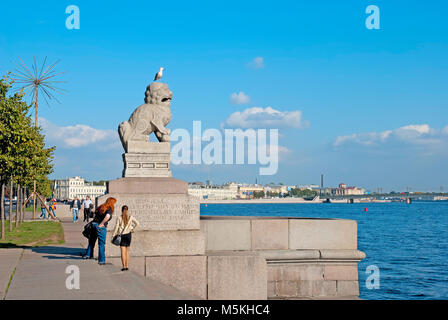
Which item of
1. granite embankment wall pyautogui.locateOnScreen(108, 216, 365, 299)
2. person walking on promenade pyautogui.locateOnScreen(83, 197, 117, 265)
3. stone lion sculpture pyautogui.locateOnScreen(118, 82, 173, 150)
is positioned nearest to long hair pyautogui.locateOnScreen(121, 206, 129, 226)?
person walking on promenade pyautogui.locateOnScreen(83, 197, 117, 265)

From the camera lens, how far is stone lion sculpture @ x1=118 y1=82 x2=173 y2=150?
14.3 m

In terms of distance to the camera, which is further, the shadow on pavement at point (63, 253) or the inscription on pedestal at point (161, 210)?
the shadow on pavement at point (63, 253)

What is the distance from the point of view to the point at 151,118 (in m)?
14.6

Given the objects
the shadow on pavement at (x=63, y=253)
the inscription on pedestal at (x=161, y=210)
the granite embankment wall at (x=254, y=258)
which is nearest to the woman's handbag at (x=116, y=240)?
the granite embankment wall at (x=254, y=258)

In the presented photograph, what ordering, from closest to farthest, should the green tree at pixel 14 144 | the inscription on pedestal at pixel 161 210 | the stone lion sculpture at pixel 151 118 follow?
the inscription on pedestal at pixel 161 210 < the stone lion sculpture at pixel 151 118 < the green tree at pixel 14 144

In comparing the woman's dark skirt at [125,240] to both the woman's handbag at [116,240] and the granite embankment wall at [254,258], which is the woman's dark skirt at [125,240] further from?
the granite embankment wall at [254,258]

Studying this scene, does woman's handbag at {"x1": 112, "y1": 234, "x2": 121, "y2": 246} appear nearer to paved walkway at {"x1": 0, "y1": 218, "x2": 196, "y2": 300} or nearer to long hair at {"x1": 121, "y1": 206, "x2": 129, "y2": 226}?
long hair at {"x1": 121, "y1": 206, "x2": 129, "y2": 226}

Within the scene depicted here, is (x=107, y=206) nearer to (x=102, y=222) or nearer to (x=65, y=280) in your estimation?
(x=102, y=222)

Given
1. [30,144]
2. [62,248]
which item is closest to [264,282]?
[62,248]

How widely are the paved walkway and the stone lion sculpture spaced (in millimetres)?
3268

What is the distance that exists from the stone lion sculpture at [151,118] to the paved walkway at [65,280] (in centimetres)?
327

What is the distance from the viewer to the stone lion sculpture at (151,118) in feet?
47.0
